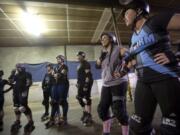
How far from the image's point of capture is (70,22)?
6.79 m

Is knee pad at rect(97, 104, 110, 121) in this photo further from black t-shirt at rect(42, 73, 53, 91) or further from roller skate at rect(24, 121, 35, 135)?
black t-shirt at rect(42, 73, 53, 91)

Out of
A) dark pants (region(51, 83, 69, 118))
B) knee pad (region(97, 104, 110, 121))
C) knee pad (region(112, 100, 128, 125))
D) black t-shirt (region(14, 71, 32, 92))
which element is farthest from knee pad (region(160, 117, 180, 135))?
black t-shirt (region(14, 71, 32, 92))

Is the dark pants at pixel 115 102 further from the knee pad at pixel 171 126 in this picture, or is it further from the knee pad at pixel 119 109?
the knee pad at pixel 171 126

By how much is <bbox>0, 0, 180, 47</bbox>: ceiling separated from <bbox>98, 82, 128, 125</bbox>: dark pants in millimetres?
2905

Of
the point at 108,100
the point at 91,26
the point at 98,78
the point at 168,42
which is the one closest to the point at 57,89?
the point at 108,100

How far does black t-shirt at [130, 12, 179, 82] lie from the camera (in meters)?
1.37

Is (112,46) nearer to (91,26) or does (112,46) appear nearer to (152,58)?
A: (152,58)

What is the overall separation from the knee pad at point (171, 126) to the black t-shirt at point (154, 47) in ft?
0.94

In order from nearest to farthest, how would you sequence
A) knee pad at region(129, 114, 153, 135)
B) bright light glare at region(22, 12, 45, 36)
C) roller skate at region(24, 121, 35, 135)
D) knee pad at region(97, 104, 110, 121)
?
knee pad at region(129, 114, 153, 135) → knee pad at region(97, 104, 110, 121) → roller skate at region(24, 121, 35, 135) → bright light glare at region(22, 12, 45, 36)

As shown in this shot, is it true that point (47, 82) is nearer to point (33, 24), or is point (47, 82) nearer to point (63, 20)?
point (63, 20)

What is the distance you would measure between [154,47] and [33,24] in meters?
6.05

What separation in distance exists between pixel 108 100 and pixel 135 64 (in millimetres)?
904

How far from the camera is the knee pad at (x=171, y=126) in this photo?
1.24 meters

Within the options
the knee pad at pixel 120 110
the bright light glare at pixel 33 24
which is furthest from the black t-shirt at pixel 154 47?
the bright light glare at pixel 33 24
